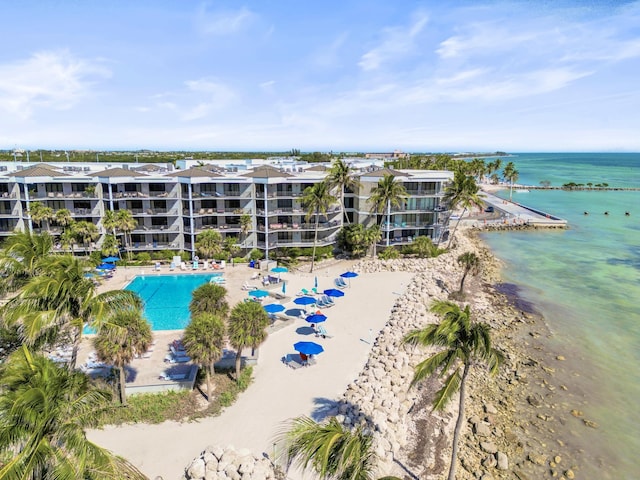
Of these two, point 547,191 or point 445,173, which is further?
point 547,191

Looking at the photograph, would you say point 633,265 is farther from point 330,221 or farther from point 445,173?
point 330,221

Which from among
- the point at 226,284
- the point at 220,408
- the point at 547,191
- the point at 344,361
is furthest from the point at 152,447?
the point at 547,191

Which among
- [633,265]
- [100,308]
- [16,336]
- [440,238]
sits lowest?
[633,265]

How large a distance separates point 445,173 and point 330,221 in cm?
1728

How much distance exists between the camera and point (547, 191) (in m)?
142

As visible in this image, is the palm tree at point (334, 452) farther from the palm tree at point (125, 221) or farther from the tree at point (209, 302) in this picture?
the palm tree at point (125, 221)

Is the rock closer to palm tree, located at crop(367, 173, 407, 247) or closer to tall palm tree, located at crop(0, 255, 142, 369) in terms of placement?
tall palm tree, located at crop(0, 255, 142, 369)

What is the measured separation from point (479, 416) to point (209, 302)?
17.2 m

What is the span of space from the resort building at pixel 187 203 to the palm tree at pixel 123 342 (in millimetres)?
27316

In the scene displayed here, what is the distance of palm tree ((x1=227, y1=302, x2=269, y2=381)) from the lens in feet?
71.9

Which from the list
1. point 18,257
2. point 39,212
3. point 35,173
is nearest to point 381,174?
point 39,212

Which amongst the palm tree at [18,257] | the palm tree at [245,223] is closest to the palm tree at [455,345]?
the palm tree at [18,257]

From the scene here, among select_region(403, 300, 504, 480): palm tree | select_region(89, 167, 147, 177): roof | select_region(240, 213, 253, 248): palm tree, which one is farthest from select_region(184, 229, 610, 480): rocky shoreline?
select_region(89, 167, 147, 177): roof

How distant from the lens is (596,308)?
39.3 m
